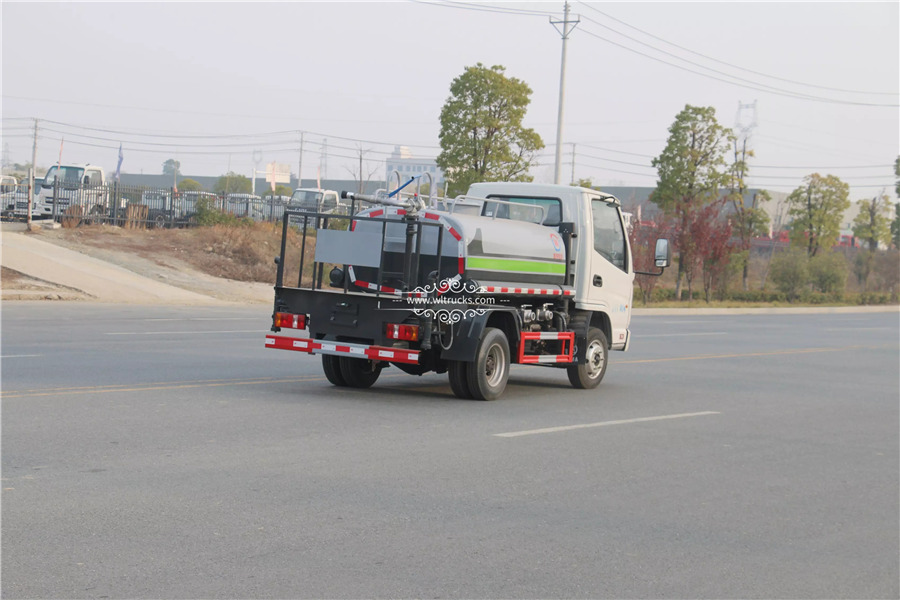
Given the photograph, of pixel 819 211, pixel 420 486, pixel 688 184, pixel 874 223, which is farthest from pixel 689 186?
pixel 420 486

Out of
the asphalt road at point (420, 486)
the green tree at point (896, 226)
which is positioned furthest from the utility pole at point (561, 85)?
the green tree at point (896, 226)

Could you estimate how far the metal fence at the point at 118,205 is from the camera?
1428 inches

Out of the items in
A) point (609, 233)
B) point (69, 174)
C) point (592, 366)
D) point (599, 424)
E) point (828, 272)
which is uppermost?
point (69, 174)

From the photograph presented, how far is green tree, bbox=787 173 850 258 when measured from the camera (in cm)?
6309

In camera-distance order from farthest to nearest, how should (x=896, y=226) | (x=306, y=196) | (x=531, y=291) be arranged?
(x=896, y=226)
(x=306, y=196)
(x=531, y=291)

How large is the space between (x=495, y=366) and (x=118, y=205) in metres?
27.7

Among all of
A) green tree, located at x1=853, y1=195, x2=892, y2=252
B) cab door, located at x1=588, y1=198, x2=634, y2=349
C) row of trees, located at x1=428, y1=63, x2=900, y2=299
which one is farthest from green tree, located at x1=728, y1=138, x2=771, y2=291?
cab door, located at x1=588, y1=198, x2=634, y2=349

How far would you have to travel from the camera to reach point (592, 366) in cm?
1426

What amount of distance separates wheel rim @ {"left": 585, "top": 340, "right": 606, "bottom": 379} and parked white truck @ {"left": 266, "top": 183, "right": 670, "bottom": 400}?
1.33 ft

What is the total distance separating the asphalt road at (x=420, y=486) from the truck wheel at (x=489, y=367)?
26cm

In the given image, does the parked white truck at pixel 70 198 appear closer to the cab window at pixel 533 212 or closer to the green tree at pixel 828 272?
the cab window at pixel 533 212

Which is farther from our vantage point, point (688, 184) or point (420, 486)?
point (688, 184)

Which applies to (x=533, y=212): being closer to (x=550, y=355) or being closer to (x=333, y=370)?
(x=550, y=355)

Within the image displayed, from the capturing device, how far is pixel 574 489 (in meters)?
7.98
